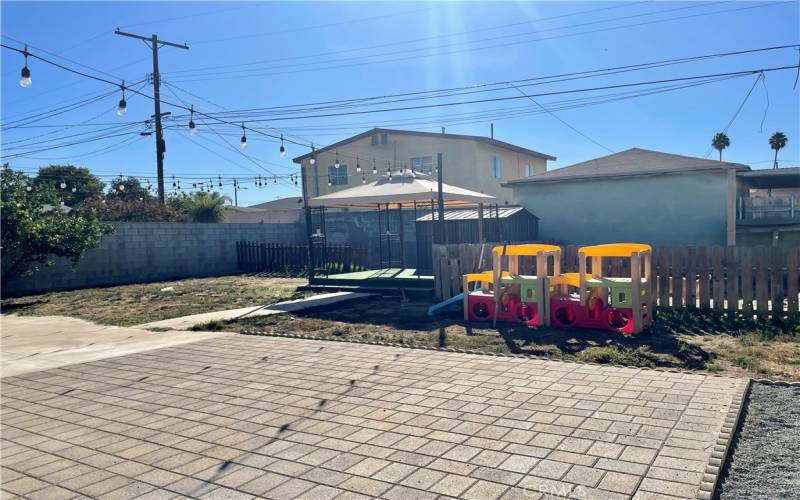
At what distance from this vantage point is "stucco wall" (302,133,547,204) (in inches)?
1213

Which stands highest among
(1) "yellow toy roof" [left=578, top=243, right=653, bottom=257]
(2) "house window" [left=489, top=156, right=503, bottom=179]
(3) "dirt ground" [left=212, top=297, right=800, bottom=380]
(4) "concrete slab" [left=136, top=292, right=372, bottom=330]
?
(2) "house window" [left=489, top=156, right=503, bottom=179]

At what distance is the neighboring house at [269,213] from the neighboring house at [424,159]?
8.19 metres

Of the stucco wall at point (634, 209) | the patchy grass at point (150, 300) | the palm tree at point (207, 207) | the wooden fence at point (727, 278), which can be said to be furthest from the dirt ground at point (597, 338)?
the palm tree at point (207, 207)

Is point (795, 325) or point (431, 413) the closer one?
point (431, 413)

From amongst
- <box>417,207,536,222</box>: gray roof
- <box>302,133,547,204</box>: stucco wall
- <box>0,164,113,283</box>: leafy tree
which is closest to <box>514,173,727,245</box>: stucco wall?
<box>417,207,536,222</box>: gray roof

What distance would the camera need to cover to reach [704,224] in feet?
57.5

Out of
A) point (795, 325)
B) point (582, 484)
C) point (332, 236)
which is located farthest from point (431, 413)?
point (332, 236)

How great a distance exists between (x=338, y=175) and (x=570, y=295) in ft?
90.4

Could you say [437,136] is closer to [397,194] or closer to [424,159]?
[424,159]

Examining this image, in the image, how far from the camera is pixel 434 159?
32.0 meters

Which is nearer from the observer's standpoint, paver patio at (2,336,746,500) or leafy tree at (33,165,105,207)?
paver patio at (2,336,746,500)

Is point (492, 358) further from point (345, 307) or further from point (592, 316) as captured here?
point (345, 307)

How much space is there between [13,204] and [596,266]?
15042mm

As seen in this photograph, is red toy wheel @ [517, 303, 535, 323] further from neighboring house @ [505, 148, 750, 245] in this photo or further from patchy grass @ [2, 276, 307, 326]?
neighboring house @ [505, 148, 750, 245]
